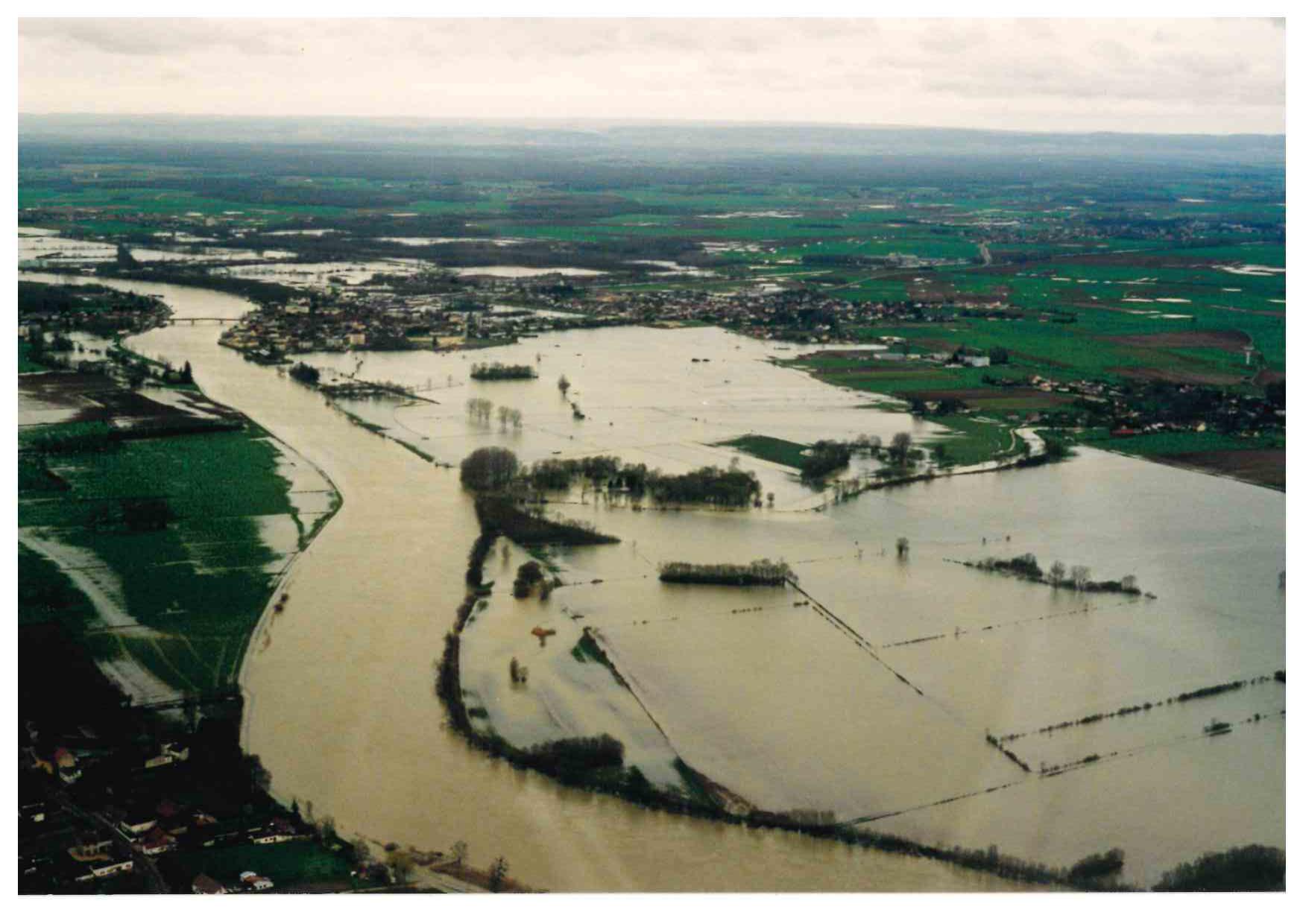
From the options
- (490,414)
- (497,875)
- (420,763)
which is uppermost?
(490,414)

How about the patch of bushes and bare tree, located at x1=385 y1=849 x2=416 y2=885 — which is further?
the patch of bushes

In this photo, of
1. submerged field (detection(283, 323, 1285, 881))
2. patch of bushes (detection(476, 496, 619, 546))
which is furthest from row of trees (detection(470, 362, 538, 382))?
patch of bushes (detection(476, 496, 619, 546))

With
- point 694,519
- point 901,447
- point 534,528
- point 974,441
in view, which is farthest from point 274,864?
point 974,441

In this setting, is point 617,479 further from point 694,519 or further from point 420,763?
point 420,763

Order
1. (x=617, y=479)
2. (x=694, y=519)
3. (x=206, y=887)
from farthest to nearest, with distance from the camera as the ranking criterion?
1. (x=617, y=479)
2. (x=694, y=519)
3. (x=206, y=887)

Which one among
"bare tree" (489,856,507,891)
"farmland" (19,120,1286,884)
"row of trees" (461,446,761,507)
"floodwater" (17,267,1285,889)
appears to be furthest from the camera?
"row of trees" (461,446,761,507)

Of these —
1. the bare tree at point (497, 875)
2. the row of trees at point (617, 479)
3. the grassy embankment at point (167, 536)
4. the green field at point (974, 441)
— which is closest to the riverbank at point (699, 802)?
the bare tree at point (497, 875)

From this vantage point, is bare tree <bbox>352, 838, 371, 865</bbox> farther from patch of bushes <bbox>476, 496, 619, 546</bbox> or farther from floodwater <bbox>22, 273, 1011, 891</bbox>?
patch of bushes <bbox>476, 496, 619, 546</bbox>
